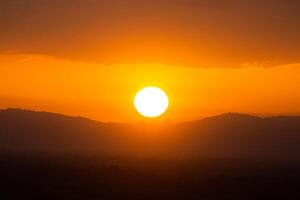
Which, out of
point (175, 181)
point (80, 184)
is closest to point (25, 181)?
point (80, 184)

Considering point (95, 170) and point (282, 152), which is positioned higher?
point (282, 152)

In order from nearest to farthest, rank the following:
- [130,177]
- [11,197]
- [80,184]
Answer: [11,197] → [80,184] → [130,177]

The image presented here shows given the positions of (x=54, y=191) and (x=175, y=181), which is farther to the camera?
(x=175, y=181)

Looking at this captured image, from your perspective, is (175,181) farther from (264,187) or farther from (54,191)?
(54,191)

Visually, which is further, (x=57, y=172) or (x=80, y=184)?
(x=57, y=172)

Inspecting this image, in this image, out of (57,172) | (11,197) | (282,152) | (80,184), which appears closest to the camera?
(11,197)

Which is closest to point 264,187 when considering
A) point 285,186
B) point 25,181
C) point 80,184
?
point 285,186

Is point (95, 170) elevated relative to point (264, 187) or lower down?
elevated

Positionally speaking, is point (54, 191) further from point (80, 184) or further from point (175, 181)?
point (175, 181)

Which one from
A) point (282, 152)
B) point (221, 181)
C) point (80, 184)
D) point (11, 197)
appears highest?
point (282, 152)
